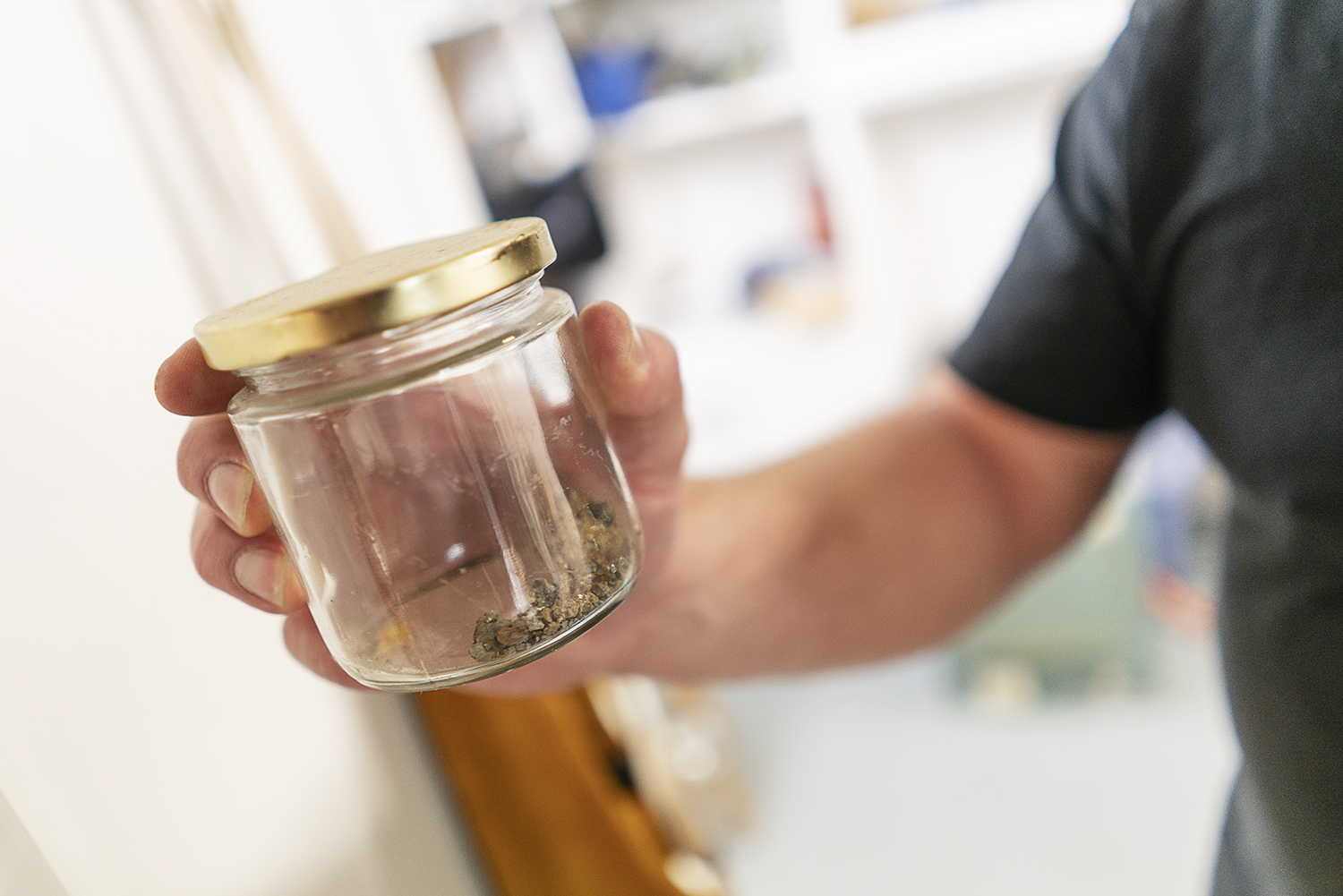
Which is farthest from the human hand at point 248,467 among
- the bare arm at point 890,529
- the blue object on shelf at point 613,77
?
the blue object on shelf at point 613,77

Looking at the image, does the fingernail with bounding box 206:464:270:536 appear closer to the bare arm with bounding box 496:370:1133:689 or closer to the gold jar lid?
the gold jar lid

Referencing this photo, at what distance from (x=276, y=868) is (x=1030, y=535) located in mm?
556

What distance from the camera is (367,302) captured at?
208 millimetres

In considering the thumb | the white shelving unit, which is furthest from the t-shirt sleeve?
the white shelving unit

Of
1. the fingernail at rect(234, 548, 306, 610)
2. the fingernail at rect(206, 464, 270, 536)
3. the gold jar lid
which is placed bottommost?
the fingernail at rect(234, 548, 306, 610)

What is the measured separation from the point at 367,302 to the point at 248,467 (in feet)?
0.31

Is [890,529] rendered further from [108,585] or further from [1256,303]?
[108,585]

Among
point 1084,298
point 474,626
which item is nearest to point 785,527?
point 1084,298

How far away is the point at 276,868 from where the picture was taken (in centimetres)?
34

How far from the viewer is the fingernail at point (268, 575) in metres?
0.28

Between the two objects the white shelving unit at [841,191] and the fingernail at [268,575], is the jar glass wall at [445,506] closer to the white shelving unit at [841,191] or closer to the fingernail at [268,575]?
the fingernail at [268,575]

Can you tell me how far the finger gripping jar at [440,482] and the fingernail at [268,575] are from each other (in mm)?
15

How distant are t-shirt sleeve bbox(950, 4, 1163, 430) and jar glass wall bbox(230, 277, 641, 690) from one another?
15.3 inches

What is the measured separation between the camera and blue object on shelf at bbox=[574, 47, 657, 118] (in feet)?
5.43
